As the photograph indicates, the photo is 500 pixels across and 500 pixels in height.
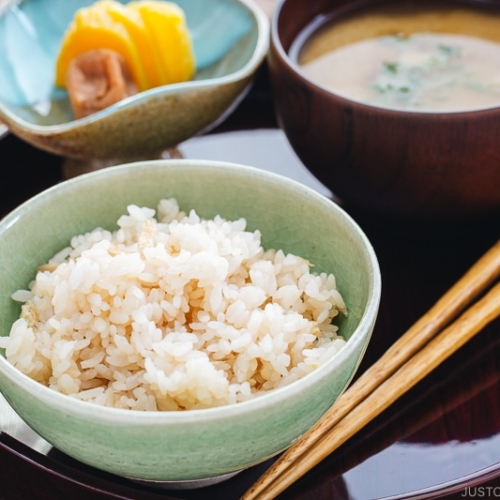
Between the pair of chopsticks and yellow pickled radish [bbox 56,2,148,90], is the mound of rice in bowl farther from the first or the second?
yellow pickled radish [bbox 56,2,148,90]

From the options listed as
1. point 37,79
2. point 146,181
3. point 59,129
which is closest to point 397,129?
point 146,181

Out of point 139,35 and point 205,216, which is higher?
point 139,35

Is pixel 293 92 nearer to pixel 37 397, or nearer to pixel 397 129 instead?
pixel 397 129

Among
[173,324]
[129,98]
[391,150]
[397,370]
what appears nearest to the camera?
[173,324]

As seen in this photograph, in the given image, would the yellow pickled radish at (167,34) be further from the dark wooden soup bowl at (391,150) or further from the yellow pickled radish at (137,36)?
the dark wooden soup bowl at (391,150)

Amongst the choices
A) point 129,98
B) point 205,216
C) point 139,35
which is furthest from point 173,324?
point 139,35

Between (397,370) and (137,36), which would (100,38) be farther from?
(397,370)

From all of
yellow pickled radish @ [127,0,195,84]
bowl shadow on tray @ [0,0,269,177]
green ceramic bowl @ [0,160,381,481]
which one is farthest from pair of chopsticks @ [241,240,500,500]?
yellow pickled radish @ [127,0,195,84]

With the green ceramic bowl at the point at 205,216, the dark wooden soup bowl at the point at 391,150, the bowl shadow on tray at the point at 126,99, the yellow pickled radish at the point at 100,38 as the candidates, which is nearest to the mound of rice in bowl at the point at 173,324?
the green ceramic bowl at the point at 205,216
